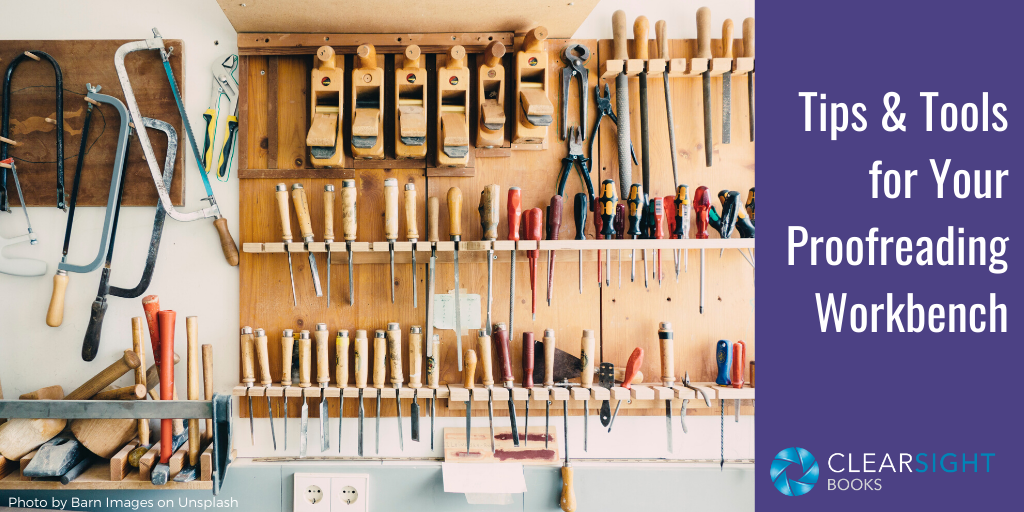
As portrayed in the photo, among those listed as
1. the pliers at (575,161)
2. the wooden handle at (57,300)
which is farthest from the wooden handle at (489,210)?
the wooden handle at (57,300)

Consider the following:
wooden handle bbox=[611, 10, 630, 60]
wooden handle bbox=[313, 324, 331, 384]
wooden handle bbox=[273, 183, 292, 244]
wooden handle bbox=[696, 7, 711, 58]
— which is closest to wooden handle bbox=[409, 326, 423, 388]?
wooden handle bbox=[313, 324, 331, 384]

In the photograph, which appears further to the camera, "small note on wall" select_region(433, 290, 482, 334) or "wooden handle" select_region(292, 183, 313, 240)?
"small note on wall" select_region(433, 290, 482, 334)

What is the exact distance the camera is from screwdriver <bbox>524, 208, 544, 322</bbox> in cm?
140

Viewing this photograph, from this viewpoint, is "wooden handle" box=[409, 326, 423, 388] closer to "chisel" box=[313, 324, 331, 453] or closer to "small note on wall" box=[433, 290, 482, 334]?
"small note on wall" box=[433, 290, 482, 334]

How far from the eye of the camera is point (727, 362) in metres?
1.49

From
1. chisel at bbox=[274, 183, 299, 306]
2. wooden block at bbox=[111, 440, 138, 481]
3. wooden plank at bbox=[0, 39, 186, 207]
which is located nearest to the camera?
wooden block at bbox=[111, 440, 138, 481]

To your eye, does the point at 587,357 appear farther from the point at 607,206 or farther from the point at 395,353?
the point at 395,353

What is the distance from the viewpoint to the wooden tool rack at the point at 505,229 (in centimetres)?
151

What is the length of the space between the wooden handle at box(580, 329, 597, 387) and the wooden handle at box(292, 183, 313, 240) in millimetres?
875

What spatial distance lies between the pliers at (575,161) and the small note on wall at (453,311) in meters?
0.44
